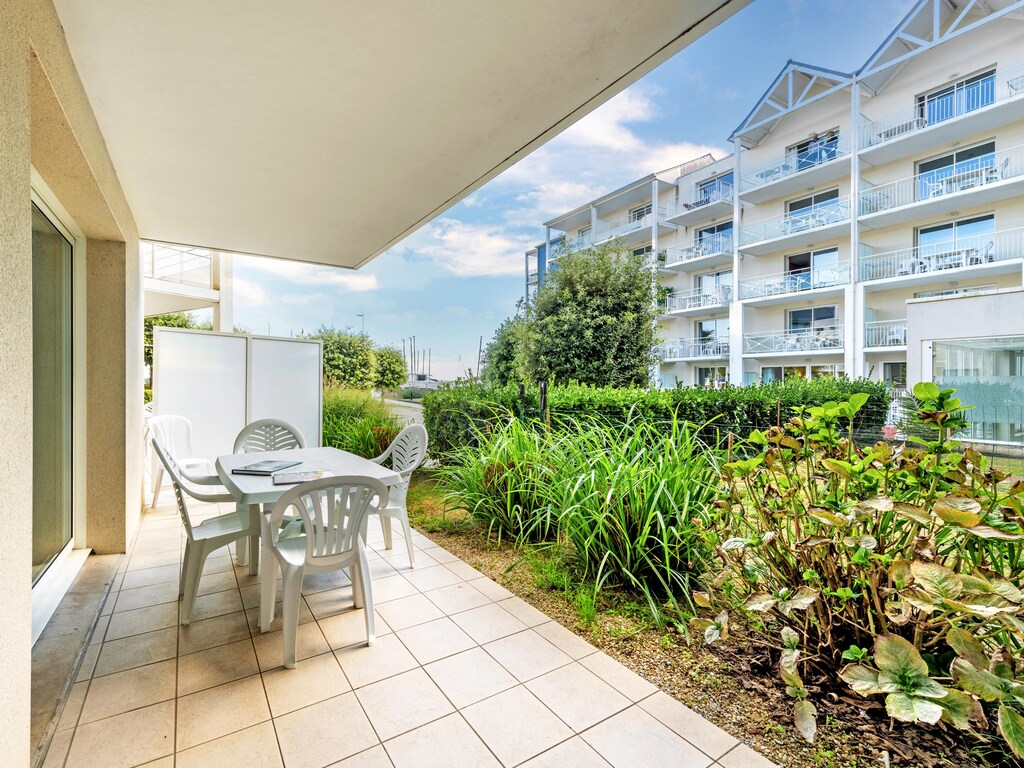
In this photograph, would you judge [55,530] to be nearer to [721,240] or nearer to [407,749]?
[407,749]

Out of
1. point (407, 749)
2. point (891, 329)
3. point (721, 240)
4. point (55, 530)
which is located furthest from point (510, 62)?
point (721, 240)

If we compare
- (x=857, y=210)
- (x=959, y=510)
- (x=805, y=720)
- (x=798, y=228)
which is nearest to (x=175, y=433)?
(x=805, y=720)

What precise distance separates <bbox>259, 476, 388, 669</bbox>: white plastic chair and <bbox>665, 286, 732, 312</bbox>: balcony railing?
14.7 m

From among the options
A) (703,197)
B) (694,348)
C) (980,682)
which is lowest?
(980,682)

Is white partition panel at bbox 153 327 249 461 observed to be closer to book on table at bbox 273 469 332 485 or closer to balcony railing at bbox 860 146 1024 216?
book on table at bbox 273 469 332 485

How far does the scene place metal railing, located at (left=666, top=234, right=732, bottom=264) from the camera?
15.8 meters

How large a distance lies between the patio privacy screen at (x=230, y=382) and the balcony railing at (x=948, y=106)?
1497 cm

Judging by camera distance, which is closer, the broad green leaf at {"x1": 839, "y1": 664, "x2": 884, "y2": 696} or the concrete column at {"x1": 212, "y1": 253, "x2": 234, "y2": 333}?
the broad green leaf at {"x1": 839, "y1": 664, "x2": 884, "y2": 696}

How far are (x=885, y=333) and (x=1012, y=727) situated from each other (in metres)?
13.8

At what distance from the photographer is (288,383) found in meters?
6.36

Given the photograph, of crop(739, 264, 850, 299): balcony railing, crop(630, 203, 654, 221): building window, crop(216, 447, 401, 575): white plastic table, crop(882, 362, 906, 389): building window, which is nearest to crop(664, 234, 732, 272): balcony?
crop(739, 264, 850, 299): balcony railing

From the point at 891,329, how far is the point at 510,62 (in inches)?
543

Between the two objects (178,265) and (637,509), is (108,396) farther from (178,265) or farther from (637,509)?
(178,265)

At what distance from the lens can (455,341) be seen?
27.4 meters
